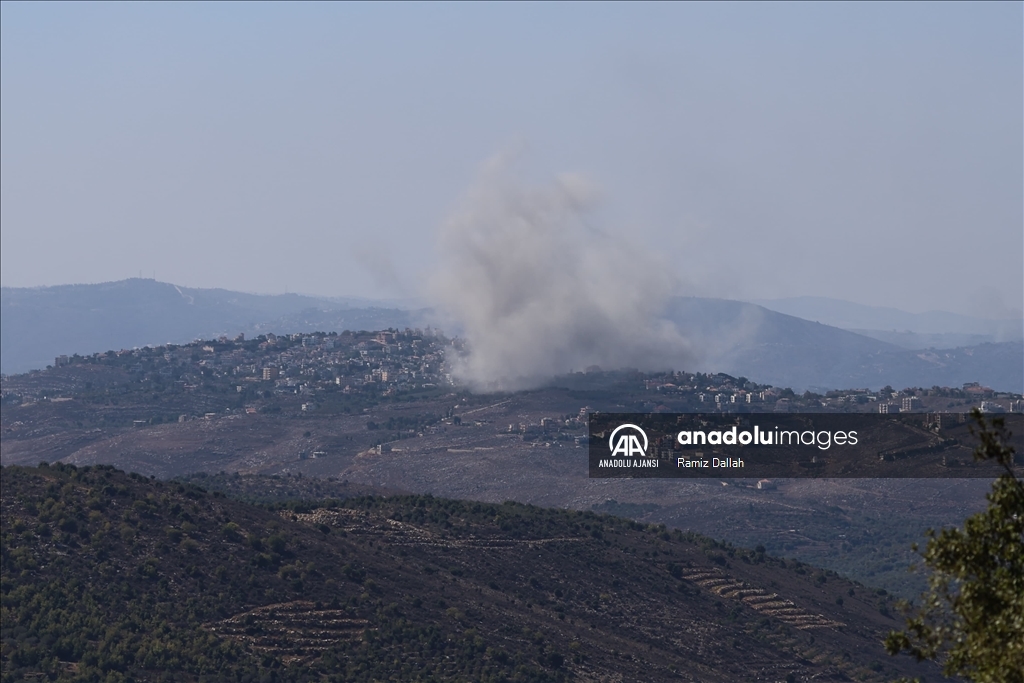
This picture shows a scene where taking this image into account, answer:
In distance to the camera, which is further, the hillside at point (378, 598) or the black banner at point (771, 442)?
the black banner at point (771, 442)

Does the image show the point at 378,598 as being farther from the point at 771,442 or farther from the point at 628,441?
the point at 771,442

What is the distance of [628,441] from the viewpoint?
6280 inches

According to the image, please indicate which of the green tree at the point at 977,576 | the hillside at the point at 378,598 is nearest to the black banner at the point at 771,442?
the hillside at the point at 378,598

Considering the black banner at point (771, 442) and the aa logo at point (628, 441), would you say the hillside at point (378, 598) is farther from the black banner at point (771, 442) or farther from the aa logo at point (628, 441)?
the black banner at point (771, 442)

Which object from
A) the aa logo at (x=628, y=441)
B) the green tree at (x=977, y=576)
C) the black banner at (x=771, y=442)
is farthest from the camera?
the black banner at (x=771, y=442)

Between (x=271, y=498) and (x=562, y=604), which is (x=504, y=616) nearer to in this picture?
(x=562, y=604)

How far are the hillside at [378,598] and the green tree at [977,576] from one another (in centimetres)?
5522

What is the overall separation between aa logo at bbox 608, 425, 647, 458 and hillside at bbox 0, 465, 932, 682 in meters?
30.2

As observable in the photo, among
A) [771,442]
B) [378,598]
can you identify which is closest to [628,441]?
[771,442]

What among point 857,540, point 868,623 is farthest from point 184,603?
point 857,540

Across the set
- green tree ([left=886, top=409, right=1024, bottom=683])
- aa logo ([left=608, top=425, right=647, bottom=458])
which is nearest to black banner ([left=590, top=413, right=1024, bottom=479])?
aa logo ([left=608, top=425, right=647, bottom=458])

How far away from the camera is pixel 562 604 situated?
99.8 m

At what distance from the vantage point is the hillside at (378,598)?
7862 cm

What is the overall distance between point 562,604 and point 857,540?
92.4 meters
